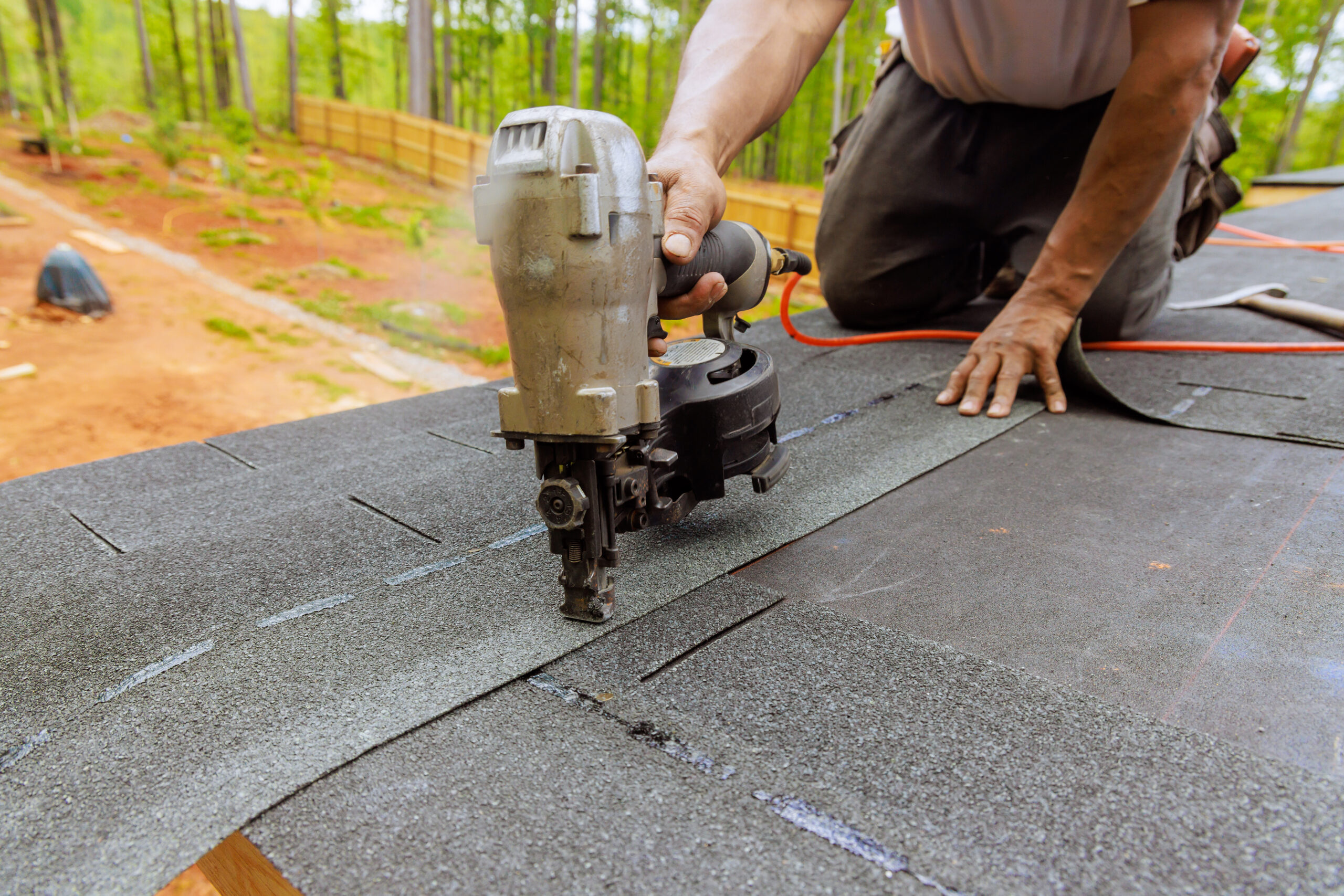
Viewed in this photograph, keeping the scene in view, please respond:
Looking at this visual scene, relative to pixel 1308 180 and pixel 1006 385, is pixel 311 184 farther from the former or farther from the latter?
pixel 1308 180

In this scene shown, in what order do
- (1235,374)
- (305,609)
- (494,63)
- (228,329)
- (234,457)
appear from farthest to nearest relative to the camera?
(494,63) < (228,329) < (1235,374) < (234,457) < (305,609)

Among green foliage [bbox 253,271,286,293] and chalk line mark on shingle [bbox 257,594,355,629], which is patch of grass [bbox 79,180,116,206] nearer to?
green foliage [bbox 253,271,286,293]

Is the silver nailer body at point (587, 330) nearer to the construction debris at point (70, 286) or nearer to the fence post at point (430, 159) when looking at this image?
the construction debris at point (70, 286)

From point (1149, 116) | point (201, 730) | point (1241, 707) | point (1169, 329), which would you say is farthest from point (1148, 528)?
point (1169, 329)

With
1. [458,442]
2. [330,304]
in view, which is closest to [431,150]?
[330,304]

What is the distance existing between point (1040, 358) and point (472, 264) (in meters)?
8.60

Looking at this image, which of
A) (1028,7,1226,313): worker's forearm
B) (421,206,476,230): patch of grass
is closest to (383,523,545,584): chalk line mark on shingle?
(1028,7,1226,313): worker's forearm

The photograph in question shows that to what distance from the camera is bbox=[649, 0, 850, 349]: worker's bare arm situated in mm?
1246

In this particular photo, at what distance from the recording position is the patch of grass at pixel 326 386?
6132 mm

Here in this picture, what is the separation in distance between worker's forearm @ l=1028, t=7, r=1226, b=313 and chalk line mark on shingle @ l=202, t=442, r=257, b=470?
2.13m

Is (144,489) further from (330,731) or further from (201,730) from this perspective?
(330,731)

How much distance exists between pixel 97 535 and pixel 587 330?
3.68ft

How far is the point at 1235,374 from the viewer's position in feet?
7.59

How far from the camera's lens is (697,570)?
4.26 ft
